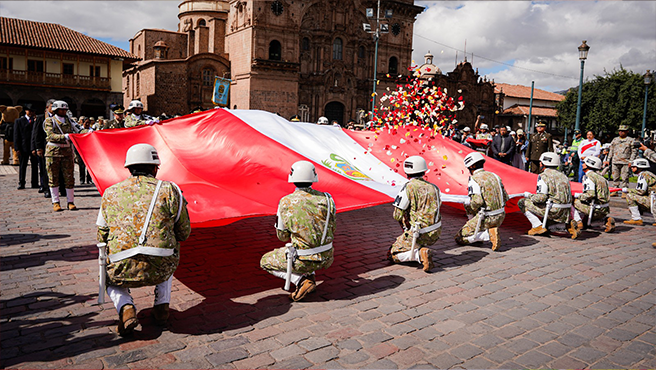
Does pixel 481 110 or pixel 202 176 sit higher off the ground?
pixel 481 110

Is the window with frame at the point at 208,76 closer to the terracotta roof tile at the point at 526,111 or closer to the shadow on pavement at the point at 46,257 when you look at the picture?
the shadow on pavement at the point at 46,257

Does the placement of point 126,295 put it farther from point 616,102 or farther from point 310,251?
point 616,102

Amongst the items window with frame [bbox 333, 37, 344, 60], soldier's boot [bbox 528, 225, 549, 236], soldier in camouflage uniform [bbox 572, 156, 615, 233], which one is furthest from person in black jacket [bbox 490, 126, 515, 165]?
window with frame [bbox 333, 37, 344, 60]

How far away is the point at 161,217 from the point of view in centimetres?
416

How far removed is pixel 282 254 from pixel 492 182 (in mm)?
4182

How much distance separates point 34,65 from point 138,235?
3871cm

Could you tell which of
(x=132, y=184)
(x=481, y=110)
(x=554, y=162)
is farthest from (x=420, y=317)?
(x=481, y=110)

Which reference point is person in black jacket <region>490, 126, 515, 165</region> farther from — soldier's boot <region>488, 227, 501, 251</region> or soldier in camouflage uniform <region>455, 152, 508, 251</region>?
soldier's boot <region>488, 227, 501, 251</region>

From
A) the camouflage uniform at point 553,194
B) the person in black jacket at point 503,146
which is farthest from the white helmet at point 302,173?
the person in black jacket at point 503,146

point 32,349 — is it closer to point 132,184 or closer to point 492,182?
point 132,184

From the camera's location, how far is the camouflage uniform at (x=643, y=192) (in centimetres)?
1002

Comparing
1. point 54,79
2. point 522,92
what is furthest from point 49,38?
point 522,92

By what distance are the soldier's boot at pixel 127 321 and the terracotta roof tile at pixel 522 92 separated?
207ft

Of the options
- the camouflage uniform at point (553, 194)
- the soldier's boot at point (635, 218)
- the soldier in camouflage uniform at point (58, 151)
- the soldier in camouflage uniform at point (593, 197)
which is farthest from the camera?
the soldier's boot at point (635, 218)
